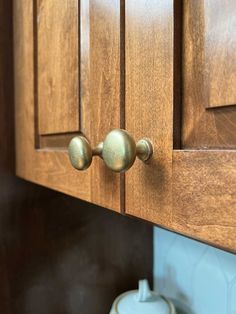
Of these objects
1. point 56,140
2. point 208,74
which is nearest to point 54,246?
point 56,140

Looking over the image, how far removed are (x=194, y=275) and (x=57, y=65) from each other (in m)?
0.45

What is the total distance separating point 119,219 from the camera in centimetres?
76

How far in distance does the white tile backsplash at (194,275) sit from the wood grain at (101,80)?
0.33m

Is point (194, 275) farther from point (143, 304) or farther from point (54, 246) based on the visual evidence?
point (54, 246)

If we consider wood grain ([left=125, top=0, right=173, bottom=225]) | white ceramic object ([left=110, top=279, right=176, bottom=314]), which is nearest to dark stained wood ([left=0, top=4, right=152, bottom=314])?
white ceramic object ([left=110, top=279, right=176, bottom=314])

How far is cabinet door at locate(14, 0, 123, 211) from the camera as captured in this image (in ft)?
1.07

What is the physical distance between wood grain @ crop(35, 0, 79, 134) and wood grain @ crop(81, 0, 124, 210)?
24 millimetres

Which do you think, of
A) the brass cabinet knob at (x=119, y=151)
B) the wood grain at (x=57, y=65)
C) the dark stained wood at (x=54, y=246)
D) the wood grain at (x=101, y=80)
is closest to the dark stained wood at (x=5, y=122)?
the dark stained wood at (x=54, y=246)

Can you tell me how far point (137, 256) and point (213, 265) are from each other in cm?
21

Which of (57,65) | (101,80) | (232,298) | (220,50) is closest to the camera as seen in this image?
(220,50)

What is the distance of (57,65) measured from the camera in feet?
1.46

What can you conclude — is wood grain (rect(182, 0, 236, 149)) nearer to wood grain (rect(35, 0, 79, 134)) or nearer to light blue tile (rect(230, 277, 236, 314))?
wood grain (rect(35, 0, 79, 134))

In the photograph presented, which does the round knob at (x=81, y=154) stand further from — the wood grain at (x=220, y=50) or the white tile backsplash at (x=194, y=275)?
the white tile backsplash at (x=194, y=275)

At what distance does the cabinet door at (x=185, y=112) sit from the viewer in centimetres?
21
